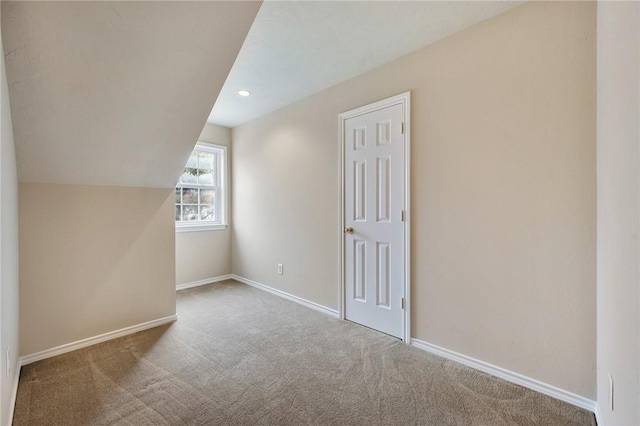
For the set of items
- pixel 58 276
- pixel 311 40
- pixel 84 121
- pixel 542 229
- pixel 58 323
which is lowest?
pixel 58 323

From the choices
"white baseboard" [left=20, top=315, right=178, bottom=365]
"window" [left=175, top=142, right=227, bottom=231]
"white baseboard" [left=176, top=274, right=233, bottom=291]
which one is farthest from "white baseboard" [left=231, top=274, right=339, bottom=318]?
"white baseboard" [left=20, top=315, right=178, bottom=365]

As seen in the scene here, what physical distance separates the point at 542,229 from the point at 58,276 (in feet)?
11.2

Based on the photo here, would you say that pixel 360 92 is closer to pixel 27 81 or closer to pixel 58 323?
pixel 27 81

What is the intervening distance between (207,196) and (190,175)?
0.39 meters

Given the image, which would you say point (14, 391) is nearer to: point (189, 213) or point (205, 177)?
Answer: point (189, 213)

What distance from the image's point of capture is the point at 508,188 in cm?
184

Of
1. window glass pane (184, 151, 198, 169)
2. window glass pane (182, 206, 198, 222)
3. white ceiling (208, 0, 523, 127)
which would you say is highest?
white ceiling (208, 0, 523, 127)

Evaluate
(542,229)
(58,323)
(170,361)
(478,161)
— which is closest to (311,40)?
(478,161)

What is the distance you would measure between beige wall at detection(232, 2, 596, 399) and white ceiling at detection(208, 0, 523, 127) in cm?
14

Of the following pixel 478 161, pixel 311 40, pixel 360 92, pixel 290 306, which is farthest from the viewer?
pixel 290 306

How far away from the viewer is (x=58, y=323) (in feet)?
7.18

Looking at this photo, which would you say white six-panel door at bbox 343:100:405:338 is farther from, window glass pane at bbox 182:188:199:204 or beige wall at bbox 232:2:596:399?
window glass pane at bbox 182:188:199:204

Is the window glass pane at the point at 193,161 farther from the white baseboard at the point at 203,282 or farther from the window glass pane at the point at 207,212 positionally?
the white baseboard at the point at 203,282

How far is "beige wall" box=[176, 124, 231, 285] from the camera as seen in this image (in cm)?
388
